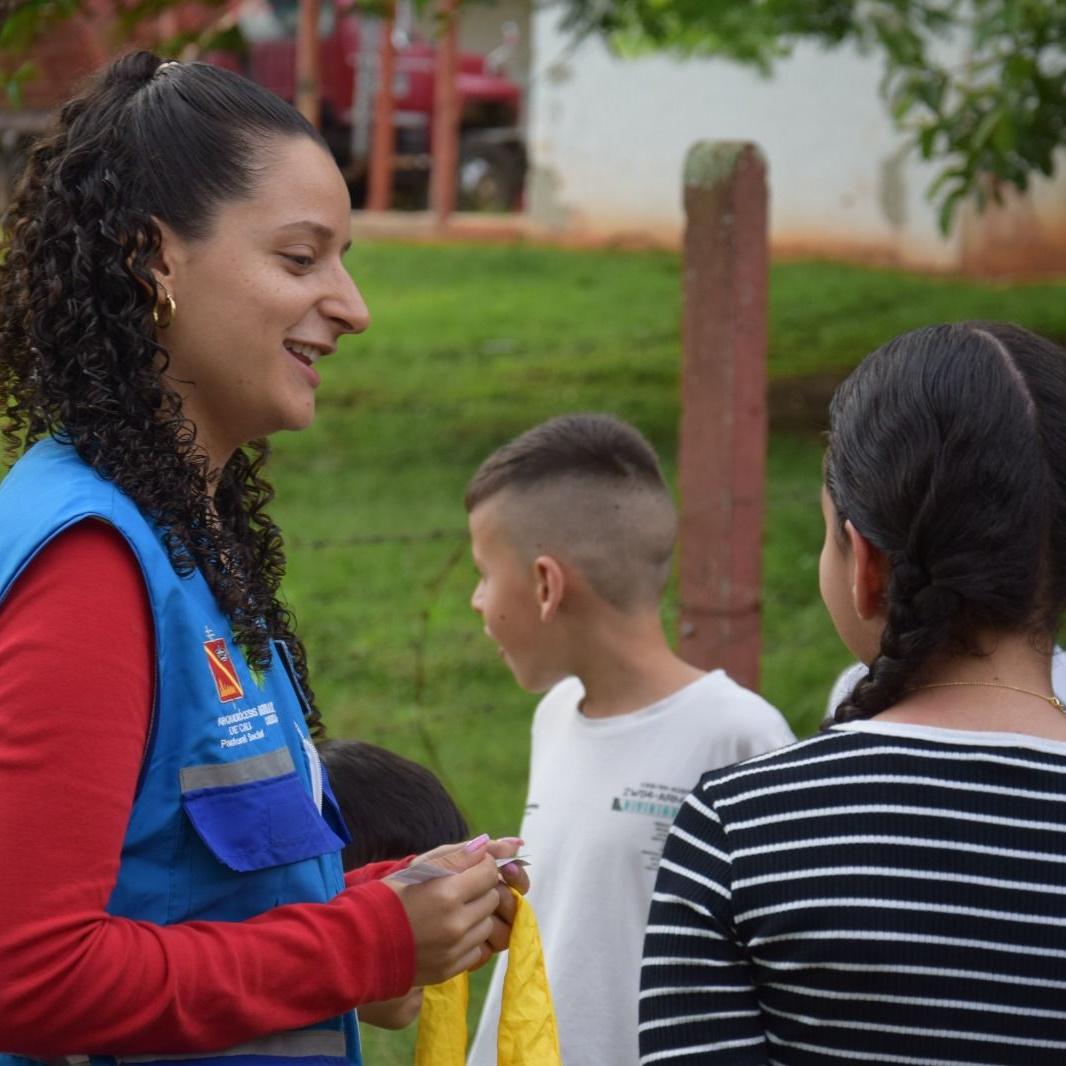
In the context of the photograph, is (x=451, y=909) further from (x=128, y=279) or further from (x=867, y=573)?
(x=128, y=279)

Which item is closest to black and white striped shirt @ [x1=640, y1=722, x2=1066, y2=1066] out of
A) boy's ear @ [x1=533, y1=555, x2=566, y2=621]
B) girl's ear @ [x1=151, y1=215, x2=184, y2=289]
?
girl's ear @ [x1=151, y1=215, x2=184, y2=289]

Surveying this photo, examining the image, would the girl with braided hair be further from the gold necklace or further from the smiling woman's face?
the smiling woman's face

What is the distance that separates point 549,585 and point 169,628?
147 cm

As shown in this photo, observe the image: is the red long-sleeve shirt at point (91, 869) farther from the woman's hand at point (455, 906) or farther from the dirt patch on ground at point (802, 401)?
the dirt patch on ground at point (802, 401)

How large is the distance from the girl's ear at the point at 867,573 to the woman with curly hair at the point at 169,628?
479mm

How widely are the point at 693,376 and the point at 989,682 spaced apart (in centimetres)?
251

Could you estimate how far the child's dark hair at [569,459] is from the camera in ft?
10.2

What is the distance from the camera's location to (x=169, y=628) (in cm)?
161

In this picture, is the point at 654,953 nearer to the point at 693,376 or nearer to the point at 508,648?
the point at 508,648

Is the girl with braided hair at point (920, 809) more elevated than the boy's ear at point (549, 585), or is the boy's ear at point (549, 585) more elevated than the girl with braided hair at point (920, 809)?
the boy's ear at point (549, 585)

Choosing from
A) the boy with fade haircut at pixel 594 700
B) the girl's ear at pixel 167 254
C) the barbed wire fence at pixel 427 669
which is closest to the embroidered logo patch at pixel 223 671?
the girl's ear at pixel 167 254

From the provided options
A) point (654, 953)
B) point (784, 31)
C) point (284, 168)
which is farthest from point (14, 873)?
point (784, 31)

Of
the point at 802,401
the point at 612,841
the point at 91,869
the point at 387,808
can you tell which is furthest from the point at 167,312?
the point at 802,401

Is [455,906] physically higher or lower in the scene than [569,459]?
lower
